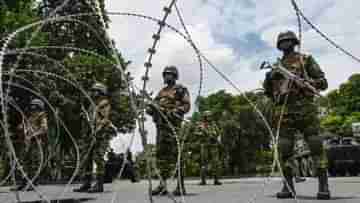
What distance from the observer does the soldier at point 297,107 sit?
23.6 feet

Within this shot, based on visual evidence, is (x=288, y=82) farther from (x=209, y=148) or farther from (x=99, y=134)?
(x=209, y=148)

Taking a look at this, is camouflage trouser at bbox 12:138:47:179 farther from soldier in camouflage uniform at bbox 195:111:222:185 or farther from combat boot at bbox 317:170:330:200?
soldier in camouflage uniform at bbox 195:111:222:185

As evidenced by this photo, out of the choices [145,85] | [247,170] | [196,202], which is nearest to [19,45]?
[196,202]

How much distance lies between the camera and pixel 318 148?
7.23 meters

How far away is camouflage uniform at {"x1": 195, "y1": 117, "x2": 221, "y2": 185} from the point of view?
50.2ft

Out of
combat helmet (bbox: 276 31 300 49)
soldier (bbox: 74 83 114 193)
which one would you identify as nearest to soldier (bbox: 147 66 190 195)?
soldier (bbox: 74 83 114 193)

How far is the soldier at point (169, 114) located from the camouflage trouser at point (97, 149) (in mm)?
1083

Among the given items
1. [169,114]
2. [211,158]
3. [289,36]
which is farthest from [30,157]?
[211,158]

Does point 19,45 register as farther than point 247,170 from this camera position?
No

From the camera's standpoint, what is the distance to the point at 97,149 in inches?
388

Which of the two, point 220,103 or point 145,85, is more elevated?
point 220,103

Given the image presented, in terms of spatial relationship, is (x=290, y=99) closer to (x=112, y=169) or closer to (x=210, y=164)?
(x=112, y=169)

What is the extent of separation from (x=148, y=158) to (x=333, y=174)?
19.6 metres

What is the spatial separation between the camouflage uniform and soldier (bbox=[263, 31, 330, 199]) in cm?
787
